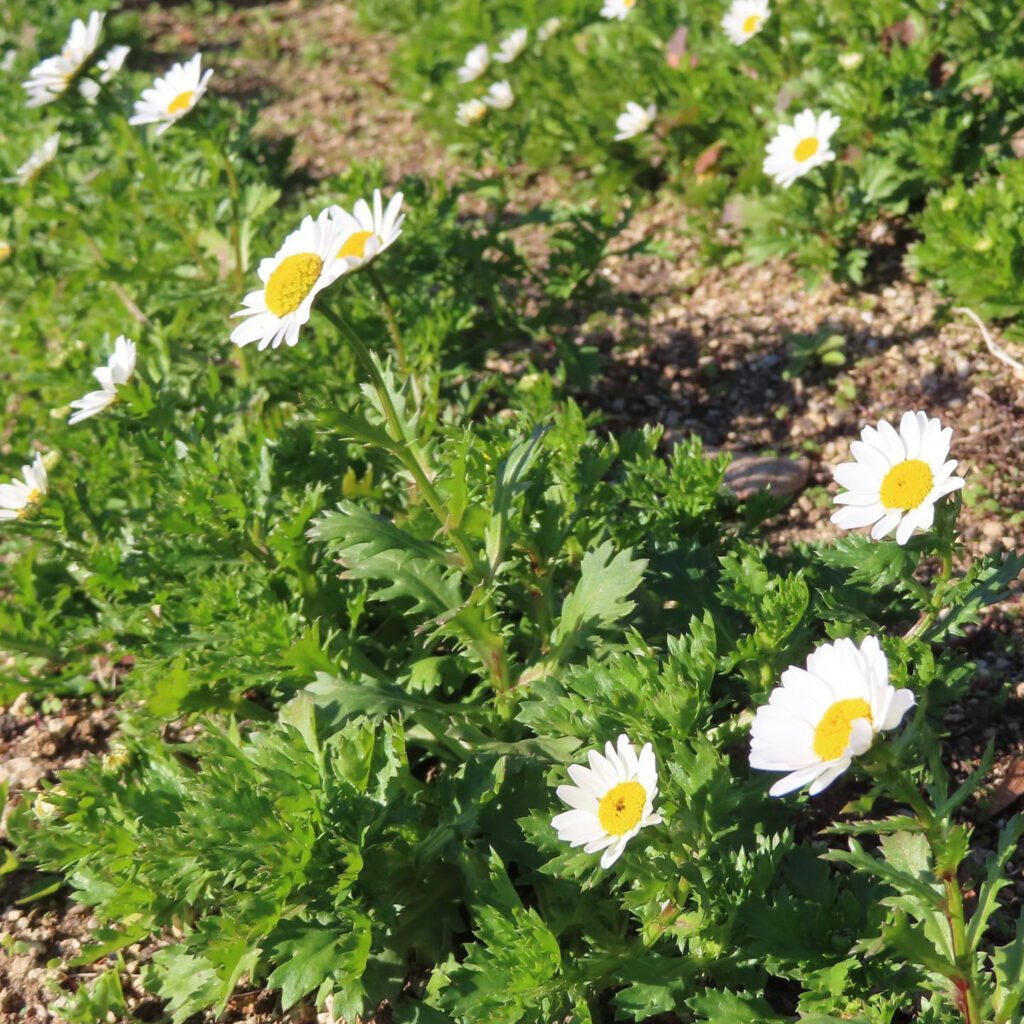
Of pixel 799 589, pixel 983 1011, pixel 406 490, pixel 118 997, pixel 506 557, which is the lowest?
pixel 983 1011

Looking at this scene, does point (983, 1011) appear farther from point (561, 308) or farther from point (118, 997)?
point (561, 308)

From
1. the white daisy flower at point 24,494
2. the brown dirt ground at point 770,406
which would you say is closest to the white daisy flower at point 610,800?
the brown dirt ground at point 770,406

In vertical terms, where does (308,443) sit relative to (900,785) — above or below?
above

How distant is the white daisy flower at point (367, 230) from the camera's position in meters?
2.41

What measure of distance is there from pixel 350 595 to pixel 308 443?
0.51 metres

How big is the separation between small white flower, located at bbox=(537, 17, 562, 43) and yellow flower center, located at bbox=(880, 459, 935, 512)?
3740 millimetres

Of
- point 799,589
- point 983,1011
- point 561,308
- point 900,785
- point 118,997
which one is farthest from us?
point 561,308

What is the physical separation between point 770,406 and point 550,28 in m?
2.52

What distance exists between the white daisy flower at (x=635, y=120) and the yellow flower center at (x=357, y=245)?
1.86 m

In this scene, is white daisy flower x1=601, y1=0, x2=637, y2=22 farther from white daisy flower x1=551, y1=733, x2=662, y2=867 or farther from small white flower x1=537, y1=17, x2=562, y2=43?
white daisy flower x1=551, y1=733, x2=662, y2=867

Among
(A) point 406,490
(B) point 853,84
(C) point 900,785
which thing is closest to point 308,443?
(A) point 406,490

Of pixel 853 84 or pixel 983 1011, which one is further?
pixel 853 84

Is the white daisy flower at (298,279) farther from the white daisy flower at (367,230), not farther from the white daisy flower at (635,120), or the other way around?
the white daisy flower at (635,120)

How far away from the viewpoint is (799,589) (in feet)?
7.04
